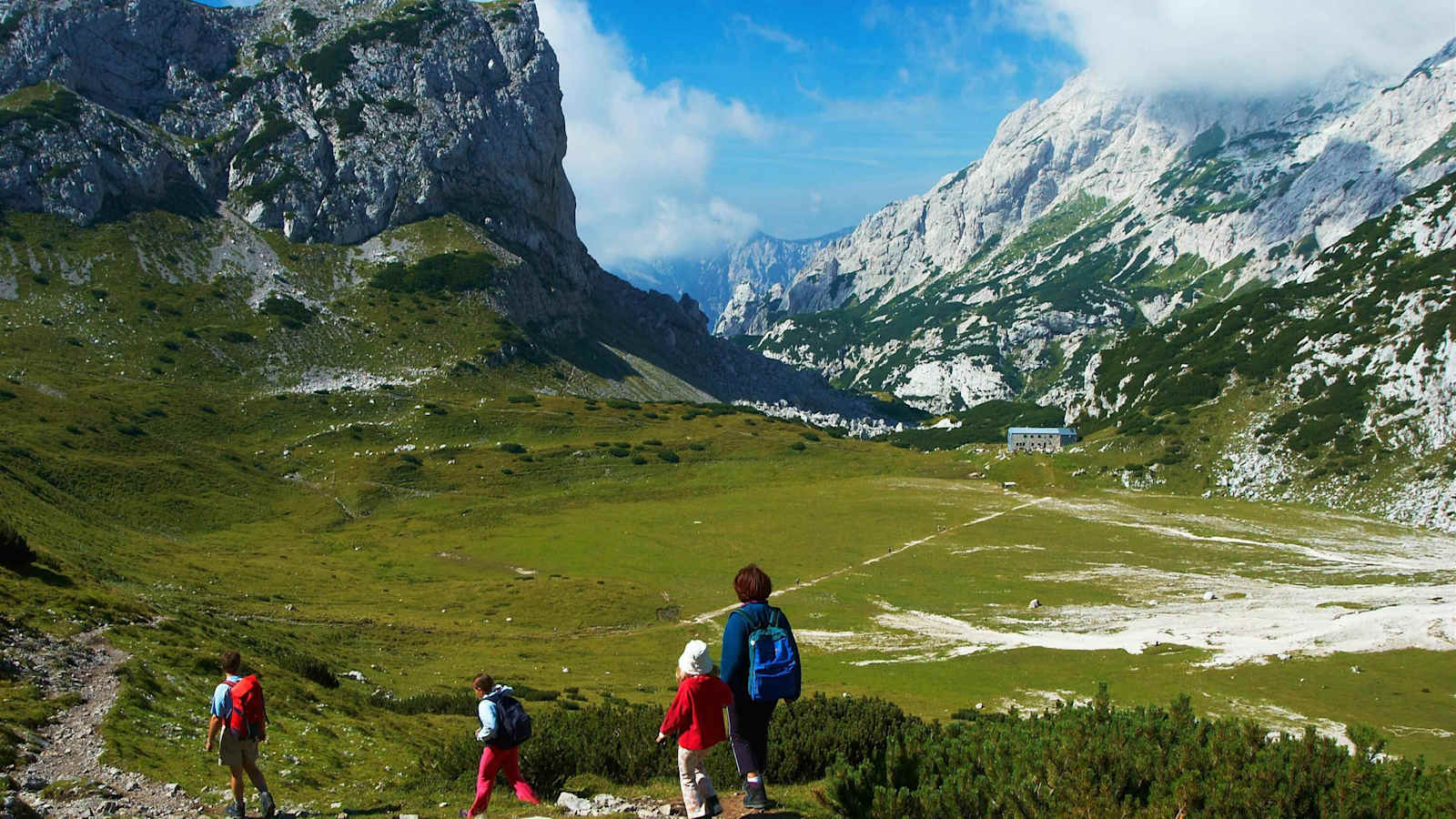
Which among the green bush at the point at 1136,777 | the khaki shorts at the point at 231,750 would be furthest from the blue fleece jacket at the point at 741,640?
the khaki shorts at the point at 231,750

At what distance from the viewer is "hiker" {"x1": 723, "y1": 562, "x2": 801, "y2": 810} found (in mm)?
14297

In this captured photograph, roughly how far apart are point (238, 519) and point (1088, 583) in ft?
314

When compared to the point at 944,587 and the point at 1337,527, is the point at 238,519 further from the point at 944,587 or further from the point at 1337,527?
the point at 1337,527

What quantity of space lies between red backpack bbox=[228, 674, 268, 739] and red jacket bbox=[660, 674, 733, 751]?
358 inches

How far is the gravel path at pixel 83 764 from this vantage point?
693 inches

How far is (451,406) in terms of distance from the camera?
7082 inches

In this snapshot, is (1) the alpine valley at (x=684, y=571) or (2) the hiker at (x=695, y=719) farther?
(1) the alpine valley at (x=684, y=571)

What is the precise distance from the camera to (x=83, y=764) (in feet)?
65.0

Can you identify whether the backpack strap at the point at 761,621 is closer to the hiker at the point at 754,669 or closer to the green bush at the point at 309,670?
the hiker at the point at 754,669

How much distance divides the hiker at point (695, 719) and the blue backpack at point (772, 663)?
554 mm

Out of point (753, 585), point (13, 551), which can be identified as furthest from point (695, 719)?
point (13, 551)

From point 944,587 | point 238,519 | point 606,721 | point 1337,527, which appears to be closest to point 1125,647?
point 944,587

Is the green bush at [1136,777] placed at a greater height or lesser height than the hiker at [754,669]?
lesser

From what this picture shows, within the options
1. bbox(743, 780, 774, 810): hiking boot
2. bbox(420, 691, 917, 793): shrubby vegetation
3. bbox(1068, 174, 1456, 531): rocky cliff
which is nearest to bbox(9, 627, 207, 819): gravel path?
bbox(420, 691, 917, 793): shrubby vegetation
